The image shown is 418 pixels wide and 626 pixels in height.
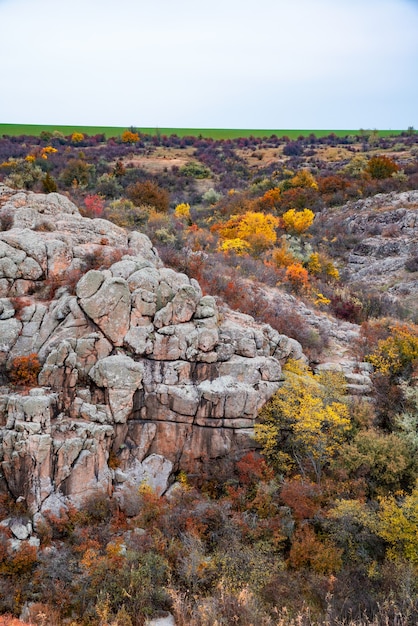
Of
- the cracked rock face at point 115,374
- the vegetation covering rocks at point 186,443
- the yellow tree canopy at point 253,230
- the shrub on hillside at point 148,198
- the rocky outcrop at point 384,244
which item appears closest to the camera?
the vegetation covering rocks at point 186,443

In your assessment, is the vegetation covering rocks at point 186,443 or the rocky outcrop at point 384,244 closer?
the vegetation covering rocks at point 186,443

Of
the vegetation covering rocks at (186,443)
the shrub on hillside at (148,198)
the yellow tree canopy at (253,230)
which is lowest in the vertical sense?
the vegetation covering rocks at (186,443)

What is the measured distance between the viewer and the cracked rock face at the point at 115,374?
1163 cm

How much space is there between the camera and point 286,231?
35625 mm

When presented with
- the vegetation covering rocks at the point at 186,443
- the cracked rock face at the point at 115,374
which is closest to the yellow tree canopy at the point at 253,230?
the vegetation covering rocks at the point at 186,443

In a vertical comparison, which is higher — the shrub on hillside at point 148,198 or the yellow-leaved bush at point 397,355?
the shrub on hillside at point 148,198

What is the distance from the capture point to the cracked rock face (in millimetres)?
11633

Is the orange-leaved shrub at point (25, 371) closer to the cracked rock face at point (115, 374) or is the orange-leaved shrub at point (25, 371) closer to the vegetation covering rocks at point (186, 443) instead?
the vegetation covering rocks at point (186, 443)

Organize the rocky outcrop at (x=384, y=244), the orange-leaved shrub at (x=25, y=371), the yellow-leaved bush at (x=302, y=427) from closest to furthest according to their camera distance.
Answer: the orange-leaved shrub at (x=25, y=371), the yellow-leaved bush at (x=302, y=427), the rocky outcrop at (x=384, y=244)

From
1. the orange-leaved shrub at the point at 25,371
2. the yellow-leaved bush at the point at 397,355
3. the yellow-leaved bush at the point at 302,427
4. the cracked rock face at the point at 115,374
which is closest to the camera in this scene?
the cracked rock face at the point at 115,374

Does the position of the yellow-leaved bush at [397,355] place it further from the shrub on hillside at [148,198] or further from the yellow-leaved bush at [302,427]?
the shrub on hillside at [148,198]

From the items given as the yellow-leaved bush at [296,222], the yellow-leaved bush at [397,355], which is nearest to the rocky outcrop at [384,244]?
the yellow-leaved bush at [296,222]

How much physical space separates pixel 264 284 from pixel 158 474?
12474 mm

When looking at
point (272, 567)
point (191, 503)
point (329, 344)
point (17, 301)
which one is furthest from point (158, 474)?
point (329, 344)
